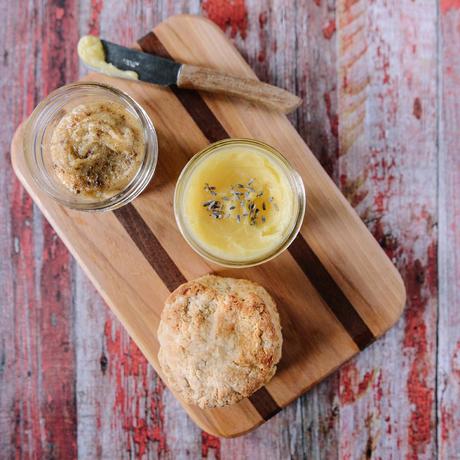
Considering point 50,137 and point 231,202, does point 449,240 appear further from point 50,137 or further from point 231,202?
point 50,137

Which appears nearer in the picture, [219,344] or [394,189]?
[219,344]

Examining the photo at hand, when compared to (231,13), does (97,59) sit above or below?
above

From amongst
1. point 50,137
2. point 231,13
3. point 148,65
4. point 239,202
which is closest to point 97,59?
point 148,65

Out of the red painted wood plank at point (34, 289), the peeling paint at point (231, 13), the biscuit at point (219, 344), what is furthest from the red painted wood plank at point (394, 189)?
the red painted wood plank at point (34, 289)

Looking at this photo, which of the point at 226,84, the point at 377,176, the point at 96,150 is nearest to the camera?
the point at 96,150

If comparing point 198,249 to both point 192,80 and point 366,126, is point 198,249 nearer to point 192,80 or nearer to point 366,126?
point 192,80

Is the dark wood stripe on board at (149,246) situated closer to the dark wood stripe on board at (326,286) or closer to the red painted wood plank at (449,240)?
the dark wood stripe on board at (326,286)

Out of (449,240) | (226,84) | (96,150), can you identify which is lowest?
(449,240)
